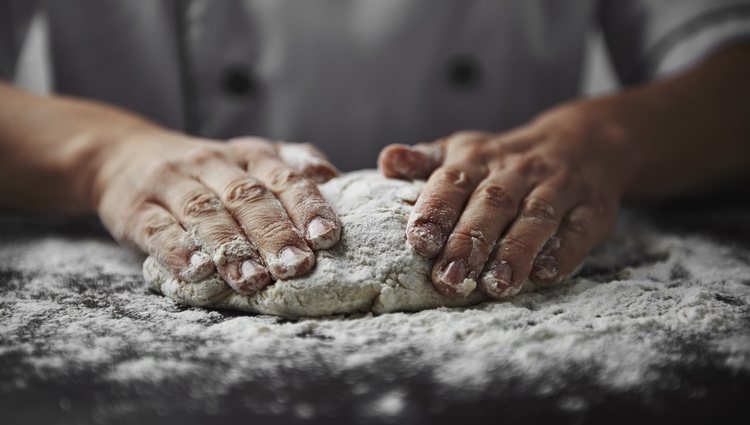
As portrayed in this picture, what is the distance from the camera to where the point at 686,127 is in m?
1.43

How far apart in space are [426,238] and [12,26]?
123 centimetres

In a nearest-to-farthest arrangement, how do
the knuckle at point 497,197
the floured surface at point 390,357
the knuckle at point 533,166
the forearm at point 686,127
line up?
the floured surface at point 390,357 → the knuckle at point 497,197 → the knuckle at point 533,166 → the forearm at point 686,127

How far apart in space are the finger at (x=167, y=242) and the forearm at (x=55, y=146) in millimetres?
260

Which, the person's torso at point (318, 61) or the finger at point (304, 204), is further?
the person's torso at point (318, 61)

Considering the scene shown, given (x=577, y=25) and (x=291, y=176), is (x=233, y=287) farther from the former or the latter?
(x=577, y=25)

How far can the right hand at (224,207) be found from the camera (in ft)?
2.89

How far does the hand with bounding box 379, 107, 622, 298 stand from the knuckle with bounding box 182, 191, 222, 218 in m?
0.27

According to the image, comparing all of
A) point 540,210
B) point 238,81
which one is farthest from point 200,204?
point 238,81

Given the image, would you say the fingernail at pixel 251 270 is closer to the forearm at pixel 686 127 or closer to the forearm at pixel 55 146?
the forearm at pixel 55 146

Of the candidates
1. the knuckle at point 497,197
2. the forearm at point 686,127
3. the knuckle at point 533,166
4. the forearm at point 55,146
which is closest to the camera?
the knuckle at point 497,197

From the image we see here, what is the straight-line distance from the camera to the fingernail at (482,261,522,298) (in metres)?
0.87

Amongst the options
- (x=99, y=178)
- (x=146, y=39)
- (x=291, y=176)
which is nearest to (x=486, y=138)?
(x=291, y=176)

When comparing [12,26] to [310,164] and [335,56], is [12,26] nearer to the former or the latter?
[335,56]

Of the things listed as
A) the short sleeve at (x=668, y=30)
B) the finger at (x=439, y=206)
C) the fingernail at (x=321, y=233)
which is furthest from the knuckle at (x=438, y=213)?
the short sleeve at (x=668, y=30)
